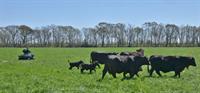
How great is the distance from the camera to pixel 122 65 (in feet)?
83.6

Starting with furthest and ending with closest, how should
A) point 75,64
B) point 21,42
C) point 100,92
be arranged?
point 21,42
point 75,64
point 100,92

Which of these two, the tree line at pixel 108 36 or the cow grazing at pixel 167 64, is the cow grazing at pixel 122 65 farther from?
the tree line at pixel 108 36

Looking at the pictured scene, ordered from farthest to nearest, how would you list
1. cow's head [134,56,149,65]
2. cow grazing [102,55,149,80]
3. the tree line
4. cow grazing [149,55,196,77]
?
the tree line
cow grazing [149,55,196,77]
cow's head [134,56,149,65]
cow grazing [102,55,149,80]

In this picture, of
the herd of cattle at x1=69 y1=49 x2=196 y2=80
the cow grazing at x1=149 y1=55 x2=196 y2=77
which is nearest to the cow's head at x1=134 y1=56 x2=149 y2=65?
the herd of cattle at x1=69 y1=49 x2=196 y2=80

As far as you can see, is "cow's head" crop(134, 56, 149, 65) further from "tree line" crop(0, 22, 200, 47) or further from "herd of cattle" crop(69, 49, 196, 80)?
"tree line" crop(0, 22, 200, 47)

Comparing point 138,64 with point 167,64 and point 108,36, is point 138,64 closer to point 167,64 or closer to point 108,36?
point 167,64

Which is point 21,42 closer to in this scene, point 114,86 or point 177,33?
point 177,33

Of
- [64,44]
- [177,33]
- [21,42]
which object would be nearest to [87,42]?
[64,44]

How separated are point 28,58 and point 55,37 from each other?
5330 inches

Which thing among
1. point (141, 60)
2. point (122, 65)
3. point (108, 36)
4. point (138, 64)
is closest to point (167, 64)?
point (141, 60)

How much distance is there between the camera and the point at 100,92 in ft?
56.1

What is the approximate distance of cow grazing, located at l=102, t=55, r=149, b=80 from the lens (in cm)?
2506

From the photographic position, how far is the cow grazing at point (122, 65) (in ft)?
82.2

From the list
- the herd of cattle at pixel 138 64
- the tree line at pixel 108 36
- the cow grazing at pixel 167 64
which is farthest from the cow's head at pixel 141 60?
the tree line at pixel 108 36
